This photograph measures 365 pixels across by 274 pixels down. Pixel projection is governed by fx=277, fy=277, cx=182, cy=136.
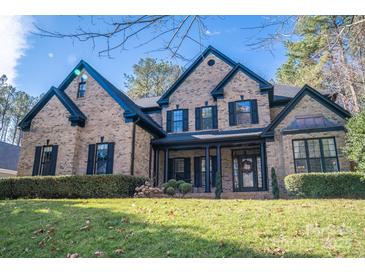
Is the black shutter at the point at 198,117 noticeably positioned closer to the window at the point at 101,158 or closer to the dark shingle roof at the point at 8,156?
the window at the point at 101,158

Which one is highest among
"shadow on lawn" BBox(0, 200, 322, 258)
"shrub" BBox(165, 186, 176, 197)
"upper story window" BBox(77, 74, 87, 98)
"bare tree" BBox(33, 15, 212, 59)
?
"upper story window" BBox(77, 74, 87, 98)

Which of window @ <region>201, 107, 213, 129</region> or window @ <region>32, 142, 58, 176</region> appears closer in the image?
window @ <region>32, 142, 58, 176</region>

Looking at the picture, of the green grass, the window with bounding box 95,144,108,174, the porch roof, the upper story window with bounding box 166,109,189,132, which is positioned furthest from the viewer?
the upper story window with bounding box 166,109,189,132

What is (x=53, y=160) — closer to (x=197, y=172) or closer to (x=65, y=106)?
(x=65, y=106)

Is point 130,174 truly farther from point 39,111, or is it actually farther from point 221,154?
point 39,111

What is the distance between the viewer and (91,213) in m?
7.18

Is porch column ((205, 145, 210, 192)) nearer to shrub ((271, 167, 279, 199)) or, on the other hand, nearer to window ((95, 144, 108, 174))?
shrub ((271, 167, 279, 199))

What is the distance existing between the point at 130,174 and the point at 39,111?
255 inches

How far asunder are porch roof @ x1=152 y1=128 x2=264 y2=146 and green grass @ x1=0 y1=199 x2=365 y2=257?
6.66m

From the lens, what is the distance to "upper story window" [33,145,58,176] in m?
13.5

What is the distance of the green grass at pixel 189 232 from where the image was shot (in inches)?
171

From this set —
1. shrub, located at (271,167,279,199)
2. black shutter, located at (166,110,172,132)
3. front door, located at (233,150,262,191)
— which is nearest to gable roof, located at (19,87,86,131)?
black shutter, located at (166,110,172,132)
